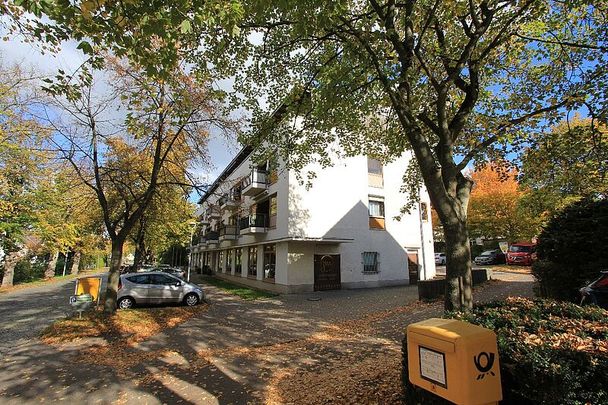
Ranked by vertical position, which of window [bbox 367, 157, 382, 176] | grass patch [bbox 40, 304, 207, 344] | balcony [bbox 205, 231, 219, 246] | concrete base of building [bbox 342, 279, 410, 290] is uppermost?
window [bbox 367, 157, 382, 176]

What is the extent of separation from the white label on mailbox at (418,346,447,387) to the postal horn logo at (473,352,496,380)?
259mm

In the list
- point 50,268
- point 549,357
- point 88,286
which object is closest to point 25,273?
point 50,268

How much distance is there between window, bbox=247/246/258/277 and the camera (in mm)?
24562

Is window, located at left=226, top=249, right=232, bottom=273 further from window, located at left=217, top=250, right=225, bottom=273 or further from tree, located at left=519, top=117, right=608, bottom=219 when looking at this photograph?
tree, located at left=519, top=117, right=608, bottom=219

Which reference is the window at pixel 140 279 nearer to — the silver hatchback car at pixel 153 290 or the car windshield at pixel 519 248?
the silver hatchback car at pixel 153 290

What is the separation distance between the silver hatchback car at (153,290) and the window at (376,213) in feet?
39.1

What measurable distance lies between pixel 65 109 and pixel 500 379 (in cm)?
1336

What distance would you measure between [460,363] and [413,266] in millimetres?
22341

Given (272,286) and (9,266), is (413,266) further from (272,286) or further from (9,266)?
(9,266)

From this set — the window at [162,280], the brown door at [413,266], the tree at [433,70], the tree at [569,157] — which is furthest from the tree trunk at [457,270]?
the brown door at [413,266]

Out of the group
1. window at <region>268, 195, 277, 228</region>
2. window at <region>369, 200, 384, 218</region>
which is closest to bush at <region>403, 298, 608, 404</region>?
window at <region>268, 195, 277, 228</region>

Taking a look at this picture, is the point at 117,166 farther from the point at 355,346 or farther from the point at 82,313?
the point at 355,346

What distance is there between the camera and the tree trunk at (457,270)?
5.87 m

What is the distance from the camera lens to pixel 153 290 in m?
15.0
